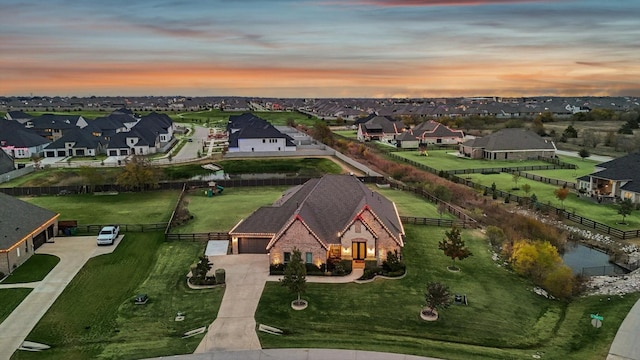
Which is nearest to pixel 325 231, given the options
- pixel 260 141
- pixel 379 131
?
pixel 260 141

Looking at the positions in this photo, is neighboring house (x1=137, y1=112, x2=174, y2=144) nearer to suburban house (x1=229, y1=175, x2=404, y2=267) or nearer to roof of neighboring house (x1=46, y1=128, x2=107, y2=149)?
roof of neighboring house (x1=46, y1=128, x2=107, y2=149)

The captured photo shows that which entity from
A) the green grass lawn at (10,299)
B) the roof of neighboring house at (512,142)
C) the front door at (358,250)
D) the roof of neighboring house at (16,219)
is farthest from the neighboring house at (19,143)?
the roof of neighboring house at (512,142)

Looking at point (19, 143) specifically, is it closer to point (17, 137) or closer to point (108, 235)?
point (17, 137)

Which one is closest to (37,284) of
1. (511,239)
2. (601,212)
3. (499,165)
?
(511,239)

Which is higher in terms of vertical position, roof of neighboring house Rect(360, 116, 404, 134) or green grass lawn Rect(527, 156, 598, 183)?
roof of neighboring house Rect(360, 116, 404, 134)

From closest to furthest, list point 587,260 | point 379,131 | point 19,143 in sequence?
point 587,260 → point 19,143 → point 379,131

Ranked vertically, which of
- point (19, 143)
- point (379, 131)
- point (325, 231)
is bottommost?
point (325, 231)

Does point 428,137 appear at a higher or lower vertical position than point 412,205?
higher

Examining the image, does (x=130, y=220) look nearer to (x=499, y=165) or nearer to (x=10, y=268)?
(x=10, y=268)

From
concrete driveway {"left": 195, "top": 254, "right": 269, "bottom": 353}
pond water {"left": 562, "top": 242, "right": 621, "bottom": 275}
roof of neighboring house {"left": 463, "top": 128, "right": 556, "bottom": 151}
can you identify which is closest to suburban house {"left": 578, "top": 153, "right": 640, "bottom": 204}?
pond water {"left": 562, "top": 242, "right": 621, "bottom": 275}
